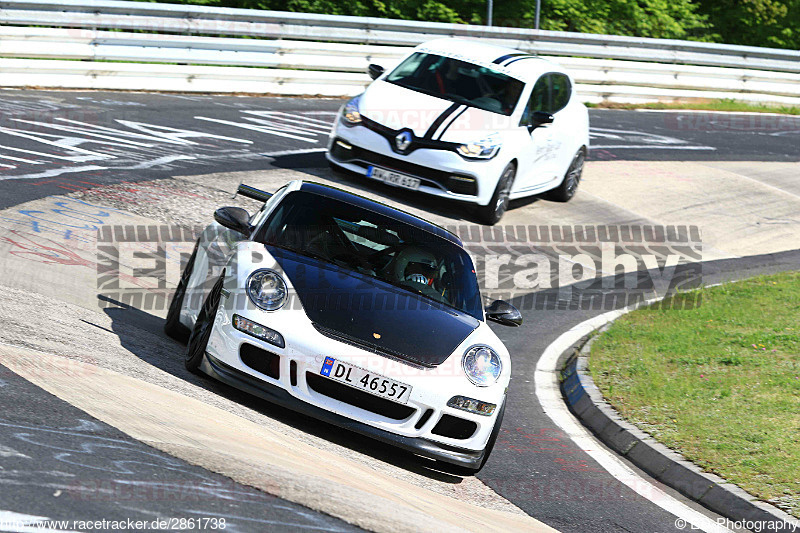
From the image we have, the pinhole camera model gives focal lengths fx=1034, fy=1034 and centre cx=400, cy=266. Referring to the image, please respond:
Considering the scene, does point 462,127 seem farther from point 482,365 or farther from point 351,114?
point 482,365

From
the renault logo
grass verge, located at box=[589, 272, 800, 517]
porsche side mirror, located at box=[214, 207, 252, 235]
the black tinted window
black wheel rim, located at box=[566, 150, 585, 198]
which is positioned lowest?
grass verge, located at box=[589, 272, 800, 517]

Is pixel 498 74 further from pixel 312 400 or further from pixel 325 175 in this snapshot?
pixel 312 400

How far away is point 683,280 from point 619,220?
7.07 feet

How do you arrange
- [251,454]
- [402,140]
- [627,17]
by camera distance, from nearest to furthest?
[251,454]
[402,140]
[627,17]

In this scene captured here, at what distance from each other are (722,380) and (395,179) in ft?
17.9

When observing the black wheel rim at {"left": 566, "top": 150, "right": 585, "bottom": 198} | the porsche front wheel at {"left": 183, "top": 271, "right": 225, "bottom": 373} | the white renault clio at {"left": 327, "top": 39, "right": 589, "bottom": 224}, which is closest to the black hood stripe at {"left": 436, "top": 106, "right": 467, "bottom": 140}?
the white renault clio at {"left": 327, "top": 39, "right": 589, "bottom": 224}

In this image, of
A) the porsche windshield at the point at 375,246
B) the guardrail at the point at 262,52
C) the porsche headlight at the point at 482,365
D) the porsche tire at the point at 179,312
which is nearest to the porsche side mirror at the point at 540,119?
the porsche windshield at the point at 375,246

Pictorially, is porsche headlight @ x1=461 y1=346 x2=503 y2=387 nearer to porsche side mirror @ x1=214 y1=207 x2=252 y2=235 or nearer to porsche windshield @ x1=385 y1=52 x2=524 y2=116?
porsche side mirror @ x1=214 y1=207 x2=252 y2=235

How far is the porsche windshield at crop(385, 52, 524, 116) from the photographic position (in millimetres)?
13734

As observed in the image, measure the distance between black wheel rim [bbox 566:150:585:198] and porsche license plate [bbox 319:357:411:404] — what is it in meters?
10.00

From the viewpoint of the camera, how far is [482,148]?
1305cm

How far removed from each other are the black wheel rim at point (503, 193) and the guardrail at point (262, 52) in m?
7.19

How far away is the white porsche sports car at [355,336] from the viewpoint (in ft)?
19.5

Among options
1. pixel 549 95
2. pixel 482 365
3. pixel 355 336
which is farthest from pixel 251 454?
pixel 549 95
